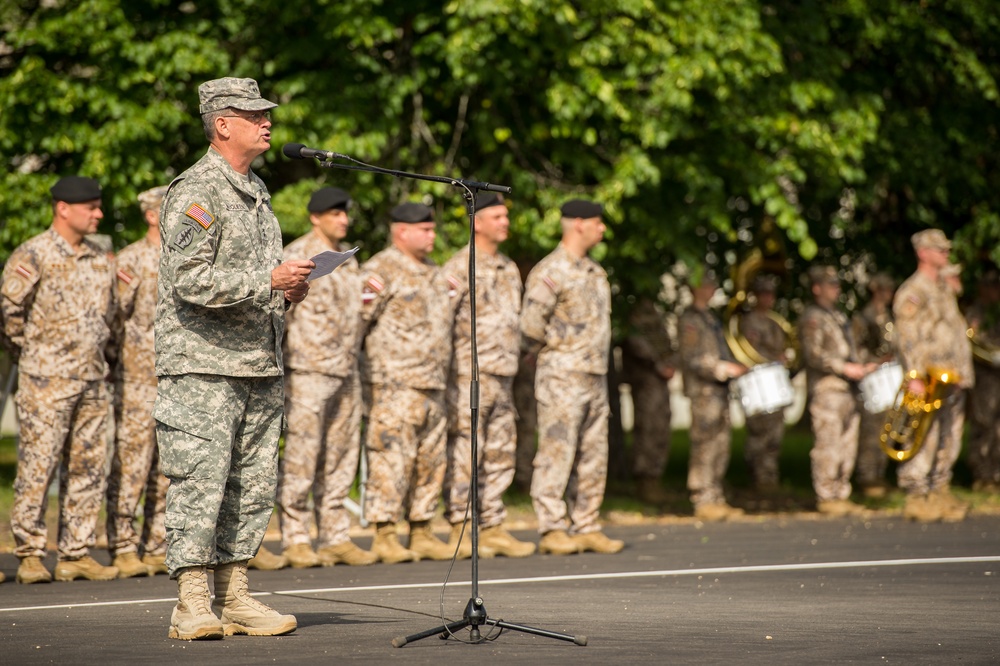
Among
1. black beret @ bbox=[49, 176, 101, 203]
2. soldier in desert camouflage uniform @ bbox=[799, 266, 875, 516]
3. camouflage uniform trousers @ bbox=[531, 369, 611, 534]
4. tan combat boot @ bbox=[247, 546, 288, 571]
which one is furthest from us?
soldier in desert camouflage uniform @ bbox=[799, 266, 875, 516]

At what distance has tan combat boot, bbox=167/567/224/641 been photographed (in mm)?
6598

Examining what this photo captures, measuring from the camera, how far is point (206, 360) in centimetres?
661

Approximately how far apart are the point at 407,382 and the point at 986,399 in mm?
8683

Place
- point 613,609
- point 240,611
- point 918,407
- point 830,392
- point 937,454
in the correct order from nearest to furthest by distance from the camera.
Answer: point 240,611 → point 613,609 → point 918,407 → point 937,454 → point 830,392

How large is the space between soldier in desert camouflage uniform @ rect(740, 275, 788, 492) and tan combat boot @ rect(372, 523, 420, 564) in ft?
20.3

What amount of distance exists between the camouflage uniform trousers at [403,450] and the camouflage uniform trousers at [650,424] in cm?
561

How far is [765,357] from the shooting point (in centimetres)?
1568

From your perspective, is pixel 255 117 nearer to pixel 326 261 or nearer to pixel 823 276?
pixel 326 261

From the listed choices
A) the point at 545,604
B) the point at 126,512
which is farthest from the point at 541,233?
the point at 545,604

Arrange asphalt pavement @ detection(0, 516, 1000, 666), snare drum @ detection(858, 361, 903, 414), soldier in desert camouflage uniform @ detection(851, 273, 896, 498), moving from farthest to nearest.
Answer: soldier in desert camouflage uniform @ detection(851, 273, 896, 498) → snare drum @ detection(858, 361, 903, 414) → asphalt pavement @ detection(0, 516, 1000, 666)

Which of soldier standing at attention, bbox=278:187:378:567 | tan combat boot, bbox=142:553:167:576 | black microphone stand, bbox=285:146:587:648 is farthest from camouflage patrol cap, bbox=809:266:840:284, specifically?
black microphone stand, bbox=285:146:587:648

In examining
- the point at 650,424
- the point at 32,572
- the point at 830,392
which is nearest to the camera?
the point at 32,572

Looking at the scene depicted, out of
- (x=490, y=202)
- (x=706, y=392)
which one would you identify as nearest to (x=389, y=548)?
(x=490, y=202)

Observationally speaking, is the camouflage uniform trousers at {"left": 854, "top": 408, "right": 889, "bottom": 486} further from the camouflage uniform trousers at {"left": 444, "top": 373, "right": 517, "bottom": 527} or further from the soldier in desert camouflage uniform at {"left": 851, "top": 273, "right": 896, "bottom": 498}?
the camouflage uniform trousers at {"left": 444, "top": 373, "right": 517, "bottom": 527}
